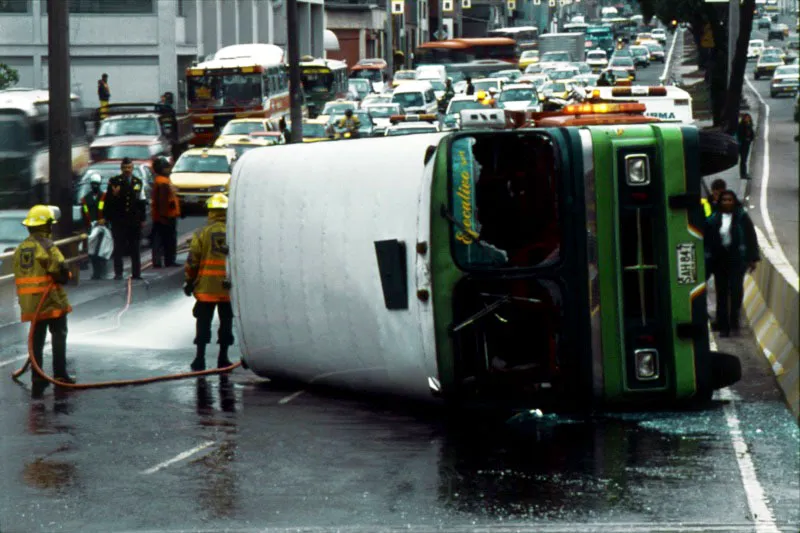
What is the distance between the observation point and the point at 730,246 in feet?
60.5

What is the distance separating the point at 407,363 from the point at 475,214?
51.6 inches

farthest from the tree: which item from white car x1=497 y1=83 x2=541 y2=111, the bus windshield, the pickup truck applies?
white car x1=497 y1=83 x2=541 y2=111

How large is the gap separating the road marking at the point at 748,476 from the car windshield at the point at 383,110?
44026 millimetres

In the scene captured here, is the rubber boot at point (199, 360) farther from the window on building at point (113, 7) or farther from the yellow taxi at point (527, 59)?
the yellow taxi at point (527, 59)

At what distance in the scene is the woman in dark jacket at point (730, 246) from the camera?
723 inches

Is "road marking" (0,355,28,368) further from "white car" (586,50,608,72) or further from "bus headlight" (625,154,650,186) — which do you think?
"white car" (586,50,608,72)

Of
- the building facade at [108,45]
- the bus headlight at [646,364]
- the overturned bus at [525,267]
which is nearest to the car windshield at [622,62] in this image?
the building facade at [108,45]

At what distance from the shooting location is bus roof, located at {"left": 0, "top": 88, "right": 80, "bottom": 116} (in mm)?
34750

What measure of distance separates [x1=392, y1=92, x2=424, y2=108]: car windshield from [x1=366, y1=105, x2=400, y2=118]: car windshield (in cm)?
311

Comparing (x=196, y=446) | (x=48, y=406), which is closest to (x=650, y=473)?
(x=196, y=446)

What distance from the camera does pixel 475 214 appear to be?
12.5 metres

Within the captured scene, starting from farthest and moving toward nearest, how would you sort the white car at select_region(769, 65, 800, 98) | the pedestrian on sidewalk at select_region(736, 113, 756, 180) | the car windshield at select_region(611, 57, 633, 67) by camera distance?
the car windshield at select_region(611, 57, 633, 67) → the white car at select_region(769, 65, 800, 98) → the pedestrian on sidewalk at select_region(736, 113, 756, 180)

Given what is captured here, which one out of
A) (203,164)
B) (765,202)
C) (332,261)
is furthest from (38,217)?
(765,202)

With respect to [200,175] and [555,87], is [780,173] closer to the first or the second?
[555,87]
